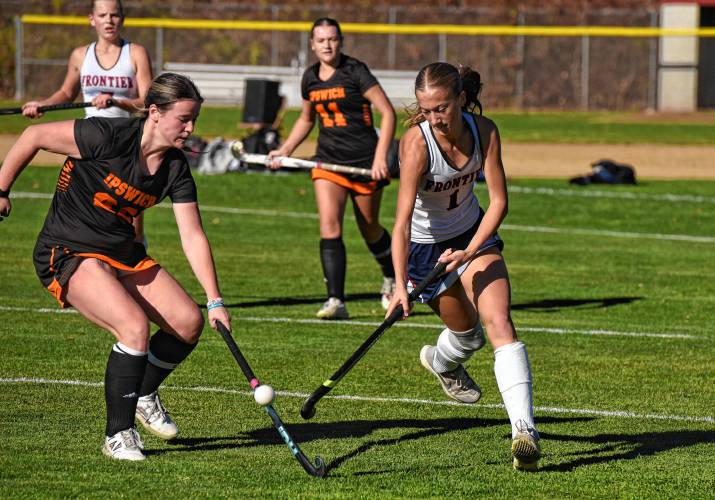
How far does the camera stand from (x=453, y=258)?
257 inches

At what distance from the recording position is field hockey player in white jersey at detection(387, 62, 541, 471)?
6.25 m

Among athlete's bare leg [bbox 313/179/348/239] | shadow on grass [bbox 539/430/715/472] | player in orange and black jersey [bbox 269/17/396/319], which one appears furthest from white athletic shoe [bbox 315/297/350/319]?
shadow on grass [bbox 539/430/715/472]

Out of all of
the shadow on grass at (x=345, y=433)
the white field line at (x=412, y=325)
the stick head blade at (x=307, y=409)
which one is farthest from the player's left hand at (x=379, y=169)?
the stick head blade at (x=307, y=409)

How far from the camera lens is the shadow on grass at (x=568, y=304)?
11.3 m

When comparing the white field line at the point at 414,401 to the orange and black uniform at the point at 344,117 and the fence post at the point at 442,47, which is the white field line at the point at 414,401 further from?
the fence post at the point at 442,47

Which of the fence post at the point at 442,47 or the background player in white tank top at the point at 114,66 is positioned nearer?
the background player in white tank top at the point at 114,66

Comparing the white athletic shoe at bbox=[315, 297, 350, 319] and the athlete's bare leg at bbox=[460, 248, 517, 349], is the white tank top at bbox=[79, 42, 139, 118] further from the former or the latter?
the athlete's bare leg at bbox=[460, 248, 517, 349]

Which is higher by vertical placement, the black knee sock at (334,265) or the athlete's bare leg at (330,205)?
the athlete's bare leg at (330,205)

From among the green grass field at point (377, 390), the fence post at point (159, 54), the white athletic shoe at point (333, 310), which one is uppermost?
the fence post at point (159, 54)

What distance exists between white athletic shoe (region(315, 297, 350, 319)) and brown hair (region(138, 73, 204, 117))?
4.61 meters

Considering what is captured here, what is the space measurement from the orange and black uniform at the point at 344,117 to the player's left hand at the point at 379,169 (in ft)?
1.09

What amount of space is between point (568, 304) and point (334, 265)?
83.0 inches

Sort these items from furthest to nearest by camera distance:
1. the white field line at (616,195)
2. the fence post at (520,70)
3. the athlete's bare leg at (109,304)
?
the fence post at (520,70), the white field line at (616,195), the athlete's bare leg at (109,304)

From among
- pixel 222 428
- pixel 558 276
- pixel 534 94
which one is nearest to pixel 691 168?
pixel 558 276
